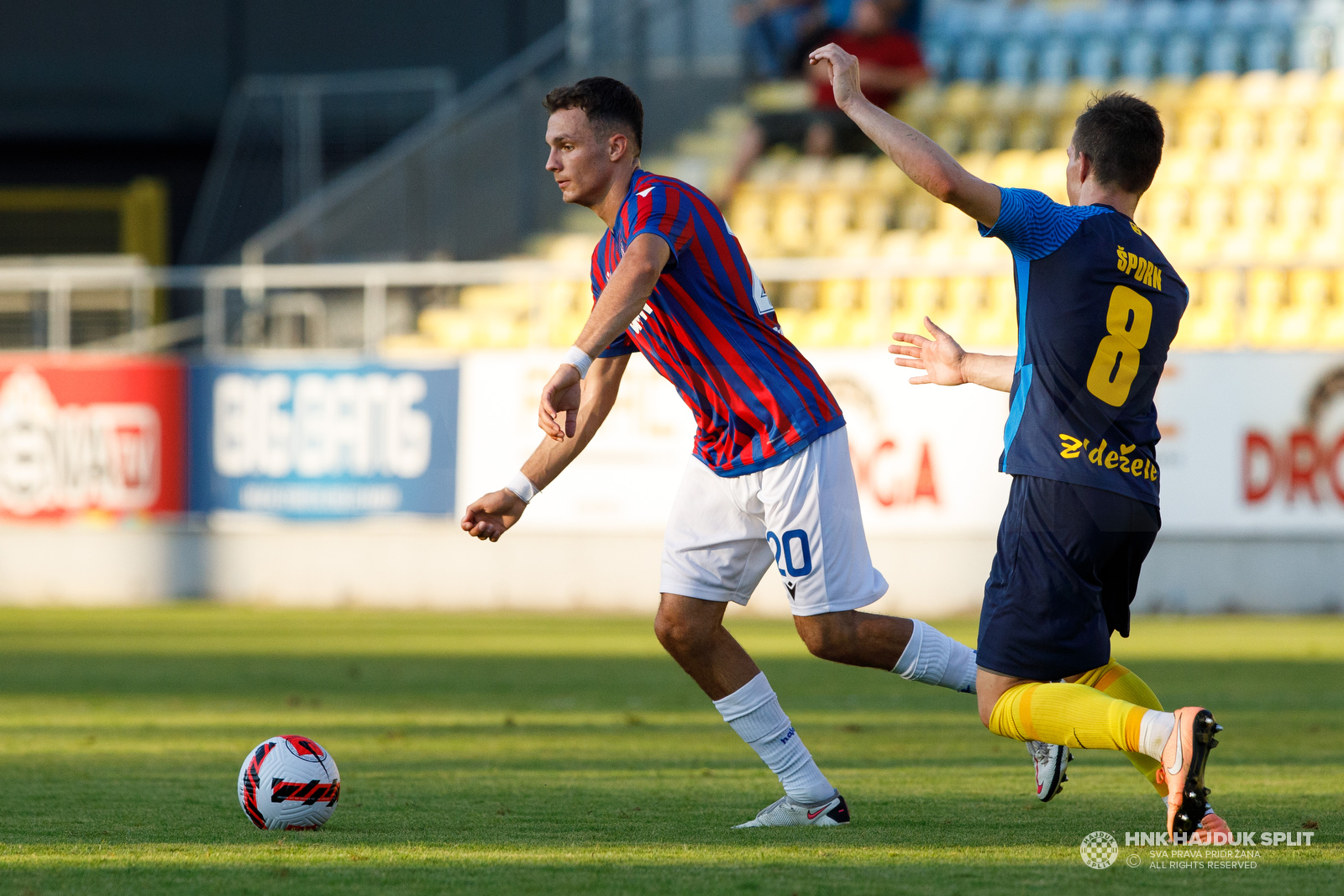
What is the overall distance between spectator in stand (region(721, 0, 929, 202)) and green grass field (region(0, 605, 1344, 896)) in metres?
8.76

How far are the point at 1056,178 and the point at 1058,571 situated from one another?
13.9 meters

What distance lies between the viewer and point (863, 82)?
19156 millimetres

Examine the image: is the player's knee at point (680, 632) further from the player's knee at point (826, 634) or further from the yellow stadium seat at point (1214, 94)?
the yellow stadium seat at point (1214, 94)

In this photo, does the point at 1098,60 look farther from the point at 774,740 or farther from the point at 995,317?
the point at 774,740

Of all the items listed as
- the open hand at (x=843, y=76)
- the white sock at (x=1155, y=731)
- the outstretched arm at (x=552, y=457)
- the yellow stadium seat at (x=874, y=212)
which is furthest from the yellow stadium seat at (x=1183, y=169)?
the white sock at (x=1155, y=731)

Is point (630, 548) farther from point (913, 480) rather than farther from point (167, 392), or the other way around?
point (167, 392)

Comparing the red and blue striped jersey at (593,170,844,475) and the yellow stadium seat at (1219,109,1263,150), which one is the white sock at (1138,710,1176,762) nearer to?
the red and blue striped jersey at (593,170,844,475)

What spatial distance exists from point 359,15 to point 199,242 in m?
5.78

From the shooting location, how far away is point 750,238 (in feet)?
60.4

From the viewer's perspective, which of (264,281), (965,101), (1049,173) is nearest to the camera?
(264,281)

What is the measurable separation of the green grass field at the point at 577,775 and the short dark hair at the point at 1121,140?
5.75 feet

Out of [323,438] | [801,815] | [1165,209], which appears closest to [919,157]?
[801,815]

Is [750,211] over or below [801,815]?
over

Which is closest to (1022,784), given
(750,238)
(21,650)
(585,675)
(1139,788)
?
(1139,788)
